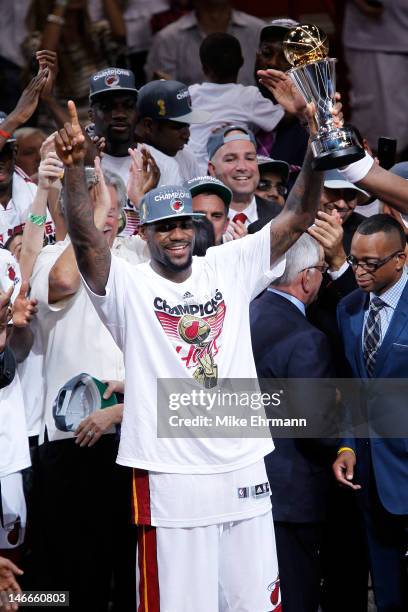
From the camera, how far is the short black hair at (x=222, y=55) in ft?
24.9

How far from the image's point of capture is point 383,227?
16.5ft

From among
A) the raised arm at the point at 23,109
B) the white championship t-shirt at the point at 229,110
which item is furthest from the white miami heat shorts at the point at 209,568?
the white championship t-shirt at the point at 229,110

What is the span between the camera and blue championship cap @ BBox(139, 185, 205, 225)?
183 inches

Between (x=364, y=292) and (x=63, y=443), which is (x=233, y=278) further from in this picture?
(x=63, y=443)

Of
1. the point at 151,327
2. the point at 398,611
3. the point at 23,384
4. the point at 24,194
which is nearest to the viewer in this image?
the point at 151,327

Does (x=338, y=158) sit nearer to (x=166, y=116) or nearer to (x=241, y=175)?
(x=241, y=175)

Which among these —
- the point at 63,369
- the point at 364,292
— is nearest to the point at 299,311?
the point at 364,292

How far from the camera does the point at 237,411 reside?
452 centimetres

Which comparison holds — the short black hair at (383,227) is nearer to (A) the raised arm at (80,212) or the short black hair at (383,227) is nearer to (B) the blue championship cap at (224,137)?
(A) the raised arm at (80,212)

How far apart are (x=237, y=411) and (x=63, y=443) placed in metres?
1.08

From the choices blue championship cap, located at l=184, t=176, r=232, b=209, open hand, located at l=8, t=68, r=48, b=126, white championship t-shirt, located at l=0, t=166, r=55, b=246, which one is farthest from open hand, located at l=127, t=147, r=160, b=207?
open hand, located at l=8, t=68, r=48, b=126

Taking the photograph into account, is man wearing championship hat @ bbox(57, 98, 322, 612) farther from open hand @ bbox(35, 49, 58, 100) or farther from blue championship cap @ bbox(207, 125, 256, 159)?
blue championship cap @ bbox(207, 125, 256, 159)

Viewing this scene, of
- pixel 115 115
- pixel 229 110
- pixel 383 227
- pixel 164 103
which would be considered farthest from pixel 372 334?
pixel 229 110

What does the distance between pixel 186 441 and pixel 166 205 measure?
0.96 metres
